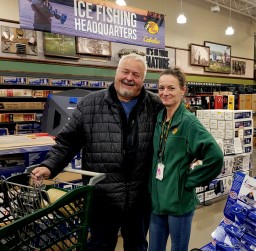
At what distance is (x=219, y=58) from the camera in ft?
40.3

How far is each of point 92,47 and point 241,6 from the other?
8.16 metres

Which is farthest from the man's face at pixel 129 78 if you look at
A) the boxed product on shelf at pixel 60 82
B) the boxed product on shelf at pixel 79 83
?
the boxed product on shelf at pixel 79 83

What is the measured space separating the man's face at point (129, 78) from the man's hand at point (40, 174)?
64 cm

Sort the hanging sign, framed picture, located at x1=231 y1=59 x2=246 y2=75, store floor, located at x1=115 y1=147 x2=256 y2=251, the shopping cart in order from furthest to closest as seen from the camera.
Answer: framed picture, located at x1=231 y1=59 x2=246 y2=75
the hanging sign
store floor, located at x1=115 y1=147 x2=256 y2=251
the shopping cart

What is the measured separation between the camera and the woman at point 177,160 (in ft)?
5.67

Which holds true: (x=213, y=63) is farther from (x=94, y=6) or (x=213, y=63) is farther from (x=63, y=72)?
(x=94, y=6)

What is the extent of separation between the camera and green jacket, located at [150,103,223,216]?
1.71 m

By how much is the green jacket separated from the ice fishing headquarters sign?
286 centimetres

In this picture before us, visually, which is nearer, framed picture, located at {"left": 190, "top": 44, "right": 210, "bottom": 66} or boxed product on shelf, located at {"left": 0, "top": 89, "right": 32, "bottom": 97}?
boxed product on shelf, located at {"left": 0, "top": 89, "right": 32, "bottom": 97}

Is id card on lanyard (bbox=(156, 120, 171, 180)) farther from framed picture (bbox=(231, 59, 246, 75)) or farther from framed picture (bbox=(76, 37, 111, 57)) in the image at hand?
framed picture (bbox=(231, 59, 246, 75))

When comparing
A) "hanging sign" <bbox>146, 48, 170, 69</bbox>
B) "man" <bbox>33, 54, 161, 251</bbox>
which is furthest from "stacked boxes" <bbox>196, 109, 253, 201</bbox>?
"hanging sign" <bbox>146, 48, 170, 69</bbox>

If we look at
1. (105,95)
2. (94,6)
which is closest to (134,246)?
(105,95)

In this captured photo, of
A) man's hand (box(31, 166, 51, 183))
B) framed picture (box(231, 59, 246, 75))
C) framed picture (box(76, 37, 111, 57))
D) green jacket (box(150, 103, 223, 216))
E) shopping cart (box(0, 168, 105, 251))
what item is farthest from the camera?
framed picture (box(231, 59, 246, 75))

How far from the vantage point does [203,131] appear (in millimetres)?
1743
